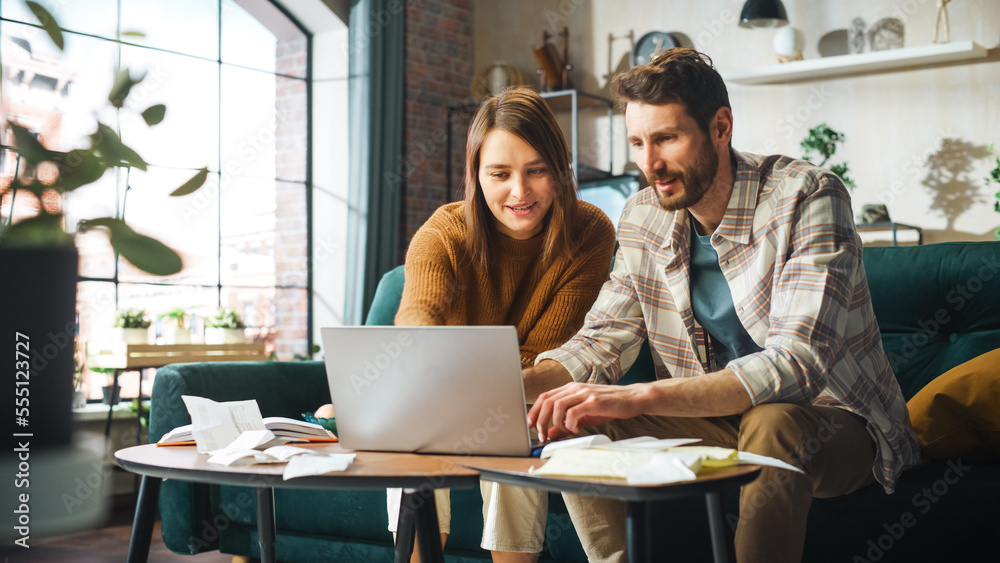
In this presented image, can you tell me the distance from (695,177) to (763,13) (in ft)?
10.2

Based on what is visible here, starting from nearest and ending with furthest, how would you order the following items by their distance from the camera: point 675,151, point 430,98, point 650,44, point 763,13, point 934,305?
1. point 675,151
2. point 934,305
3. point 763,13
4. point 650,44
5. point 430,98

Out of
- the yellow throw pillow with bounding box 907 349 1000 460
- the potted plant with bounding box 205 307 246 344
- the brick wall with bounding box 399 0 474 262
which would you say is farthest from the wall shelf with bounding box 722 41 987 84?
the yellow throw pillow with bounding box 907 349 1000 460

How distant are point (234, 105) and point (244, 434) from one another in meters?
3.44

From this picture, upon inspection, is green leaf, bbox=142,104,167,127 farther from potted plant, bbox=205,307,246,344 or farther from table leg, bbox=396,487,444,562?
potted plant, bbox=205,307,246,344

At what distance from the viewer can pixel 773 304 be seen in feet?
4.83

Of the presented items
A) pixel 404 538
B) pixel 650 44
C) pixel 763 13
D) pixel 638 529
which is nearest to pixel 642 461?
pixel 638 529

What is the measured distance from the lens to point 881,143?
14.4ft

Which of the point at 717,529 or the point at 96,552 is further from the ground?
the point at 717,529

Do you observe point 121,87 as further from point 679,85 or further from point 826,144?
point 826,144

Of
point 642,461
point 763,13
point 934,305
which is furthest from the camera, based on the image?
point 763,13

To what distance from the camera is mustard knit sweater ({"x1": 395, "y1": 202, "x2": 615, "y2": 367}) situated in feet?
6.08

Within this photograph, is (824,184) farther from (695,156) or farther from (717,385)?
(717,385)

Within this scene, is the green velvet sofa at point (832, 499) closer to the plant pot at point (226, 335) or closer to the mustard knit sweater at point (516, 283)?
the mustard knit sweater at point (516, 283)

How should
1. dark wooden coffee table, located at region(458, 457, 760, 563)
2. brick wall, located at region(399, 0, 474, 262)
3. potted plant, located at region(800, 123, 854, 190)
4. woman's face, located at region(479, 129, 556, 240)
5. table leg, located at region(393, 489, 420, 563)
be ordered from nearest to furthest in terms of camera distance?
dark wooden coffee table, located at region(458, 457, 760, 563) < table leg, located at region(393, 489, 420, 563) < woman's face, located at region(479, 129, 556, 240) < potted plant, located at region(800, 123, 854, 190) < brick wall, located at region(399, 0, 474, 262)
